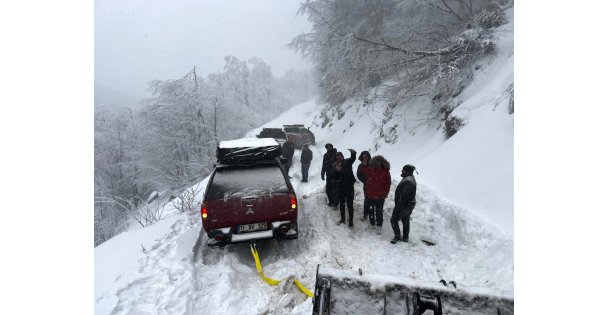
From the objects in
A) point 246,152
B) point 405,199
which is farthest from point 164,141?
point 405,199

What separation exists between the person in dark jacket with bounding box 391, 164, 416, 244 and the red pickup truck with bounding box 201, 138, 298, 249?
5.73 ft

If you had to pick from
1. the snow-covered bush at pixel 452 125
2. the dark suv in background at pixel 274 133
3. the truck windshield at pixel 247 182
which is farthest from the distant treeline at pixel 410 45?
the truck windshield at pixel 247 182

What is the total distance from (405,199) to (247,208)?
2591 mm

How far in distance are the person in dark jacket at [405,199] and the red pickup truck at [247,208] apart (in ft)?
5.73

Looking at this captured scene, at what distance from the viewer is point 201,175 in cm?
2400

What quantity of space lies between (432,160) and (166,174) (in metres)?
23.7

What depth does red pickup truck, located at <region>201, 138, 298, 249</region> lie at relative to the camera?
4781 mm

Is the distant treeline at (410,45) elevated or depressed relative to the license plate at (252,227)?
elevated

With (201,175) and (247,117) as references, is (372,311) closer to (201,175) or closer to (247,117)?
(201,175)

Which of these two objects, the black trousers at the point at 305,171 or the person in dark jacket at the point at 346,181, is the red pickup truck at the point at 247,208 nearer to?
the person in dark jacket at the point at 346,181

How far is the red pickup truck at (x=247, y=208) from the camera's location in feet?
15.7

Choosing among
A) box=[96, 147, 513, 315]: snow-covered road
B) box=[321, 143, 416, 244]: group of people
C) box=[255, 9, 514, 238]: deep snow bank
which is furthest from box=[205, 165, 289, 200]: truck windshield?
box=[255, 9, 514, 238]: deep snow bank

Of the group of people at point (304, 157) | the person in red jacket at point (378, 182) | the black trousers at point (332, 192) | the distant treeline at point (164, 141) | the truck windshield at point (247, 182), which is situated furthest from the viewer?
the distant treeline at point (164, 141)

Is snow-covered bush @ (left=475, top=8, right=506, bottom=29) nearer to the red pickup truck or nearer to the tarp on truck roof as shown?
the tarp on truck roof
